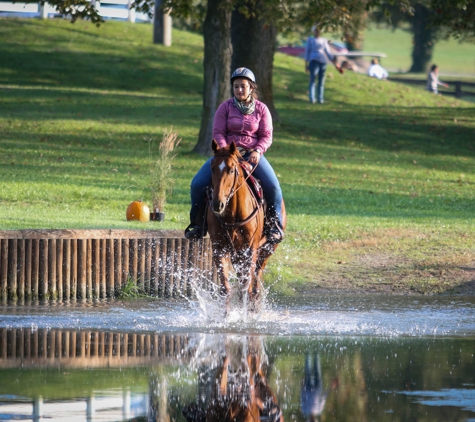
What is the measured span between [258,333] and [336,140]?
63.5 ft

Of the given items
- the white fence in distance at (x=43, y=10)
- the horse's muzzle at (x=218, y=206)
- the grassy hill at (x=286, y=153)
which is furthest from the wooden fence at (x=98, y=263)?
the white fence in distance at (x=43, y=10)

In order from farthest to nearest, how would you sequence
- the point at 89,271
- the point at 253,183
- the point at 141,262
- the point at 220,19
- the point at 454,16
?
the point at 454,16 < the point at 220,19 < the point at 141,262 < the point at 89,271 < the point at 253,183

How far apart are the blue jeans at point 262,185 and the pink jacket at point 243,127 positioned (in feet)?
0.77

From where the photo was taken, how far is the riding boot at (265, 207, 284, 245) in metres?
11.8

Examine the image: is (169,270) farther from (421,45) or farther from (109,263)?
(421,45)

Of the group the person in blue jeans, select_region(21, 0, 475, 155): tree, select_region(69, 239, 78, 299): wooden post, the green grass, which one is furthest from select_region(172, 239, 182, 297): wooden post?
the green grass

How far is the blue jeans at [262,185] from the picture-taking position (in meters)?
→ 11.4

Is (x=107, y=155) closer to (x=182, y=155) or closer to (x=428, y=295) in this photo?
(x=182, y=155)

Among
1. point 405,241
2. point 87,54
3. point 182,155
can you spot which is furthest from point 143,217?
point 87,54

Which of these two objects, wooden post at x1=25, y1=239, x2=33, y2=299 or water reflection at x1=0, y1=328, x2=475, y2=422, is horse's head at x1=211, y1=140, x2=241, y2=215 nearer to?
water reflection at x1=0, y1=328, x2=475, y2=422

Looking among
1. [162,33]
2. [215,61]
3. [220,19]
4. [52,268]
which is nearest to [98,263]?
[52,268]

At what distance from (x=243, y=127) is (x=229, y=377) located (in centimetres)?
374

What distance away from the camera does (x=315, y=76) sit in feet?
112

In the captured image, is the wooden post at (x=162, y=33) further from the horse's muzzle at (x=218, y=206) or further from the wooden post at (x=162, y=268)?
the horse's muzzle at (x=218, y=206)
